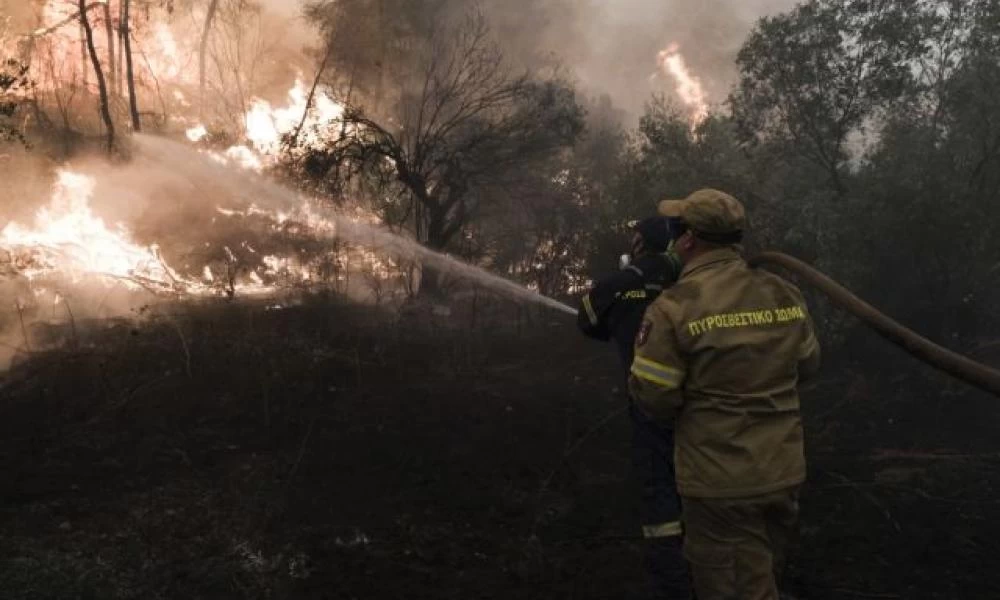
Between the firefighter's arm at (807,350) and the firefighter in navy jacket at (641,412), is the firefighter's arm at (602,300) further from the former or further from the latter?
the firefighter's arm at (807,350)

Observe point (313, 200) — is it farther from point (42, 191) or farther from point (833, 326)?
point (833, 326)

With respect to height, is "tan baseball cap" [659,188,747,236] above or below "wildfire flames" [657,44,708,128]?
below

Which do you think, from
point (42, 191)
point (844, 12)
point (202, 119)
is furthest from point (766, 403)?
point (202, 119)

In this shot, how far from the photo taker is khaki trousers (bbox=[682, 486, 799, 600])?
2.72m

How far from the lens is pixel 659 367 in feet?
8.94

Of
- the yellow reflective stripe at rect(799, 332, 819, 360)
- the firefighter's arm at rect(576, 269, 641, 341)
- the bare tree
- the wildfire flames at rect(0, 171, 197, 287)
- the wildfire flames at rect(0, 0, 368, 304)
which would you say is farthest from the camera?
the bare tree

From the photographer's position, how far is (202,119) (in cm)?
2395

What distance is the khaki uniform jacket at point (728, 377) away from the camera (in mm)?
2693

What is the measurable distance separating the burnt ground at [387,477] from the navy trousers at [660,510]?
3.69 feet

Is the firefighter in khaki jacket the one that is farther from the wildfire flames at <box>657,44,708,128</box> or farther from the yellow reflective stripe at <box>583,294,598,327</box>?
the wildfire flames at <box>657,44,708,128</box>

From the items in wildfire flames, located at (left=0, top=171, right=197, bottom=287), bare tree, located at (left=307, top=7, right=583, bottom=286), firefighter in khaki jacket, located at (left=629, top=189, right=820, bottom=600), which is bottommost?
firefighter in khaki jacket, located at (left=629, top=189, right=820, bottom=600)

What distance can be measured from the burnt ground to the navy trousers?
1125mm

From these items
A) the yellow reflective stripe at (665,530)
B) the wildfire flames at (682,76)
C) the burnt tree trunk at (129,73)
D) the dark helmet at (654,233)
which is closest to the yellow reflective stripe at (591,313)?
the dark helmet at (654,233)

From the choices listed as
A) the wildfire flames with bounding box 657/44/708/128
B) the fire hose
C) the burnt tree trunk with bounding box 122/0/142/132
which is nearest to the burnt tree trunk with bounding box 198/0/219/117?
the burnt tree trunk with bounding box 122/0/142/132
